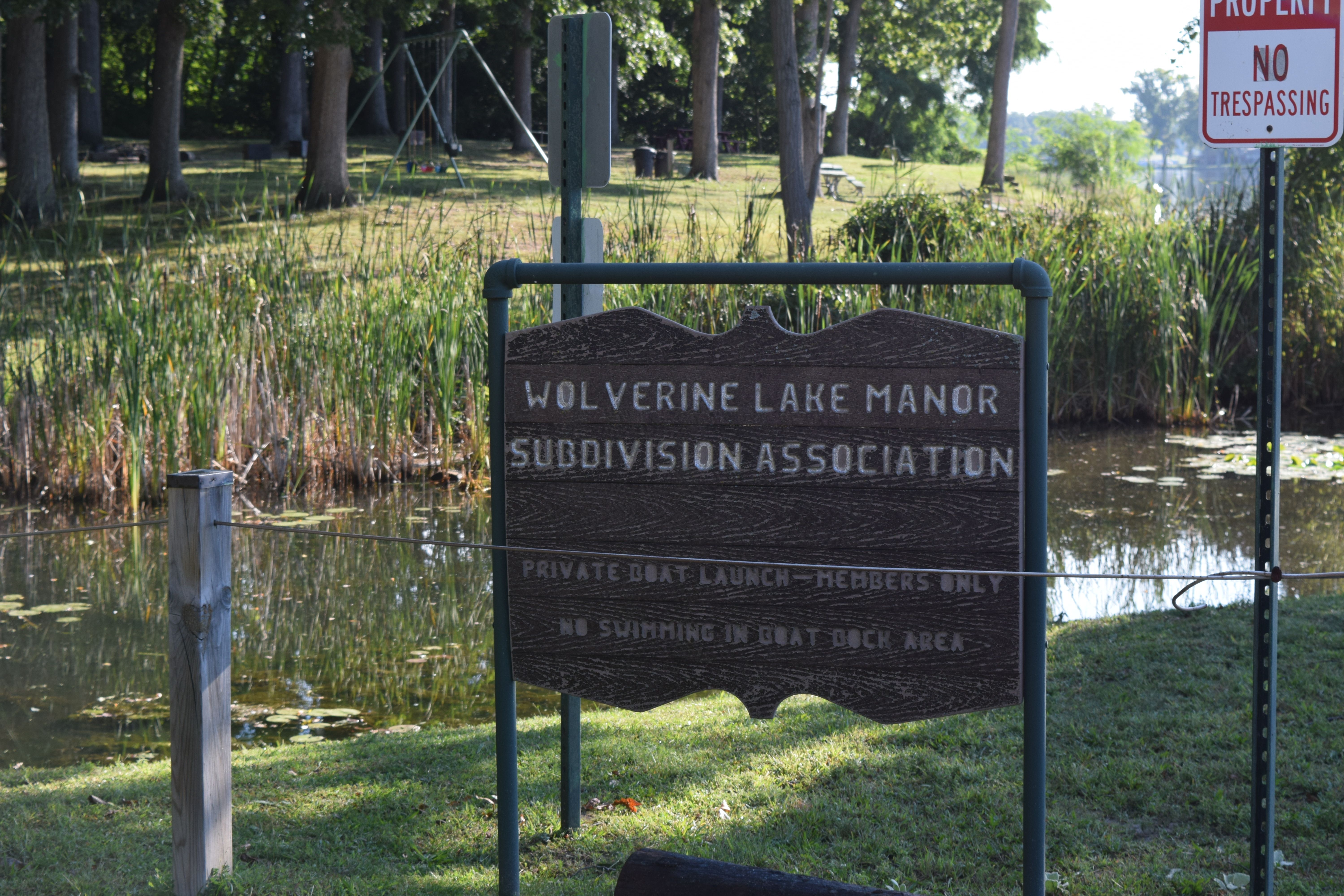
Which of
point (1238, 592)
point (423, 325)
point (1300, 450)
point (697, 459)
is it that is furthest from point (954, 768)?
point (1300, 450)

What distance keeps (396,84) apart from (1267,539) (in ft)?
125

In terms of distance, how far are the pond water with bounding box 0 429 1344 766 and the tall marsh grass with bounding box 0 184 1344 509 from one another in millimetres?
469

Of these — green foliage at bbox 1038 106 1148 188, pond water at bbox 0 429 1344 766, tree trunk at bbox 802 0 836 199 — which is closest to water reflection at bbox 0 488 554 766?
pond water at bbox 0 429 1344 766

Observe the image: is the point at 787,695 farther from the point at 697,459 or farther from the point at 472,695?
the point at 472,695

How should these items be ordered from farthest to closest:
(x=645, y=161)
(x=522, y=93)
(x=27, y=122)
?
(x=522, y=93) → (x=645, y=161) → (x=27, y=122)

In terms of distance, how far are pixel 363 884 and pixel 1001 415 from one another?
197 centimetres

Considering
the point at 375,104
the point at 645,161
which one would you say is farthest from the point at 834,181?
the point at 375,104

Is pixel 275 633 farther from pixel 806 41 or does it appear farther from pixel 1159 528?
pixel 806 41

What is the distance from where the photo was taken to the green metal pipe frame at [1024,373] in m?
2.63

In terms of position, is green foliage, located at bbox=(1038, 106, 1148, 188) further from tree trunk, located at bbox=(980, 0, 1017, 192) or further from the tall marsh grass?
the tall marsh grass

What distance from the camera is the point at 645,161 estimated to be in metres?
27.8

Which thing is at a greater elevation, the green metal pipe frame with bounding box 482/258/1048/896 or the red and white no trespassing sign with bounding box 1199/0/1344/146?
the red and white no trespassing sign with bounding box 1199/0/1344/146

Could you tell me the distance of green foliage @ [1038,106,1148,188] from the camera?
49.0 metres

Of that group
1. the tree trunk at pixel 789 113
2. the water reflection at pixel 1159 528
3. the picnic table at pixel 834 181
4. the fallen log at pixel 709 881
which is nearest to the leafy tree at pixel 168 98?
the tree trunk at pixel 789 113
